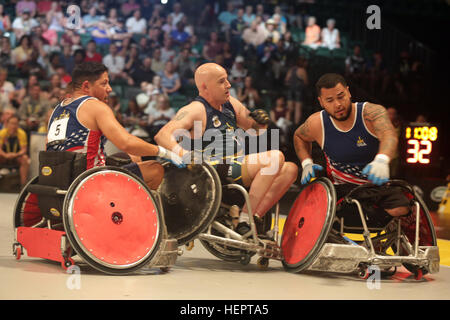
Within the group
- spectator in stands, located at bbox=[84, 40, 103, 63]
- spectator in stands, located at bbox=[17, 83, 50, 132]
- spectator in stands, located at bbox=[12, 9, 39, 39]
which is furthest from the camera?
spectator in stands, located at bbox=[12, 9, 39, 39]

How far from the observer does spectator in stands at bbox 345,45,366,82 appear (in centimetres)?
1412

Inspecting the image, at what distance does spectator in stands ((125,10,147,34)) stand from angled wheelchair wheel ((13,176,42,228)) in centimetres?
1018

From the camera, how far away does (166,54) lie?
46.6 feet

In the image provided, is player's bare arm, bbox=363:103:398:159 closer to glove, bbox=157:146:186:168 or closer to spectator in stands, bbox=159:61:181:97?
glove, bbox=157:146:186:168

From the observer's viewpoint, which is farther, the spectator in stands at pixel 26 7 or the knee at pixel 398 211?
the spectator in stands at pixel 26 7

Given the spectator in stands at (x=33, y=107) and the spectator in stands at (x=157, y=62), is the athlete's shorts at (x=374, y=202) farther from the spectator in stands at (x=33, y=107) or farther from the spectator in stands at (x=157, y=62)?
the spectator in stands at (x=157, y=62)

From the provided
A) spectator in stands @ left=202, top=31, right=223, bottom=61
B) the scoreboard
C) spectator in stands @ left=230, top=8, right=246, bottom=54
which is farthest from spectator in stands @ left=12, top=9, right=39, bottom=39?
the scoreboard

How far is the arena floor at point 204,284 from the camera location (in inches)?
158

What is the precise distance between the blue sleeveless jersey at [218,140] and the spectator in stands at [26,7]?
402 inches

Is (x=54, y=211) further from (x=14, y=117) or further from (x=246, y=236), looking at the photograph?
(x=14, y=117)

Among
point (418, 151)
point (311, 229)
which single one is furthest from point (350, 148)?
point (418, 151)

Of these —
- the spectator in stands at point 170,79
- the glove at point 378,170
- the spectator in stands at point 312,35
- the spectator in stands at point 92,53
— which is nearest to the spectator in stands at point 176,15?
the spectator in stands at point 170,79

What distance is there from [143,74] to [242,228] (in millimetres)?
9018

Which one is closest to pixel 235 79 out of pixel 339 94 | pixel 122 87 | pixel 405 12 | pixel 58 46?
pixel 122 87
